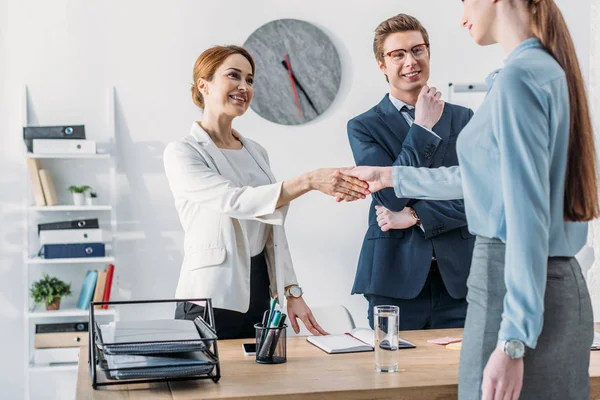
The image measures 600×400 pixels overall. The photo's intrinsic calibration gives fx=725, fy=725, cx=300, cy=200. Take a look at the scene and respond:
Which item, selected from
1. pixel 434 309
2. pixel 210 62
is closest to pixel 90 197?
pixel 210 62

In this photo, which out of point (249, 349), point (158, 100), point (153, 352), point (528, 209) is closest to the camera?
point (528, 209)

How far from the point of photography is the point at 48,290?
373cm

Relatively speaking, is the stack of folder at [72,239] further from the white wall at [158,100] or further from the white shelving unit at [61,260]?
the white wall at [158,100]

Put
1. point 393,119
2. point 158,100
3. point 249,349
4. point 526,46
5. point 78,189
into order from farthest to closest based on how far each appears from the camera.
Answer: point 158,100, point 78,189, point 393,119, point 249,349, point 526,46

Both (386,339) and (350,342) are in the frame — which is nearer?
(386,339)

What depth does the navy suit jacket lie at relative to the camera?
237cm

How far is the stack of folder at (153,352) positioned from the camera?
1.51m

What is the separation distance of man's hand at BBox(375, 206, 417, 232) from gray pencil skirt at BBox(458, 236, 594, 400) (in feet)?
3.53

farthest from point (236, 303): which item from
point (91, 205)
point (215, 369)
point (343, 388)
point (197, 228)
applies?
point (91, 205)

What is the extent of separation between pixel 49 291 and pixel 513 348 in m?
3.02

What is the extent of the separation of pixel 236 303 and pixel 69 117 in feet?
6.81

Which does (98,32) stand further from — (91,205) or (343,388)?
(343,388)

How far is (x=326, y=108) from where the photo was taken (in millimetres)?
4141

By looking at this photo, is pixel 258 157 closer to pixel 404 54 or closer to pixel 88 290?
pixel 404 54
